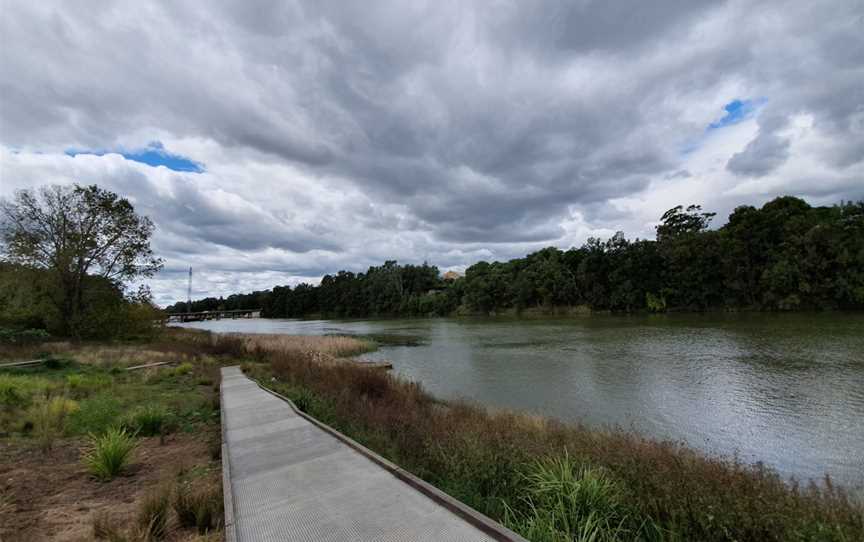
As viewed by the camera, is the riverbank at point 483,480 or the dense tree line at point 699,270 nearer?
the riverbank at point 483,480

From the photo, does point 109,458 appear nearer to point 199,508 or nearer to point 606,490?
point 199,508

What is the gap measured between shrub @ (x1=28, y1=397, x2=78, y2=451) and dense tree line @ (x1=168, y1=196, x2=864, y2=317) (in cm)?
6984

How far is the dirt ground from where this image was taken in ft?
14.8

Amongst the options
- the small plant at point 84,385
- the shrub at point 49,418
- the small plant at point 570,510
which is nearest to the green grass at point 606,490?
the small plant at point 570,510

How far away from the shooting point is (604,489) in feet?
15.0

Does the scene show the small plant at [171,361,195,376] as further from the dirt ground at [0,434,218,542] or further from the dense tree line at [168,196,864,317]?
the dense tree line at [168,196,864,317]

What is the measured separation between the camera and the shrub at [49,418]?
758cm

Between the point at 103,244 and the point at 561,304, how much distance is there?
2815 inches

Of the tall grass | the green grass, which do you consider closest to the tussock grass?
the green grass

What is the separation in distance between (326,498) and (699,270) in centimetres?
7282

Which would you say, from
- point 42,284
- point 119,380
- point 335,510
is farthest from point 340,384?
point 42,284

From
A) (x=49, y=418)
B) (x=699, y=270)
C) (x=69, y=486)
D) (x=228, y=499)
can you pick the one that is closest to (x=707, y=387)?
(x=228, y=499)

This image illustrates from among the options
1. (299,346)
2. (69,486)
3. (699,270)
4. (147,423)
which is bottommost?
(299,346)

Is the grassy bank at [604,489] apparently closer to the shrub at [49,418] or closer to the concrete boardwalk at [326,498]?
the concrete boardwalk at [326,498]
